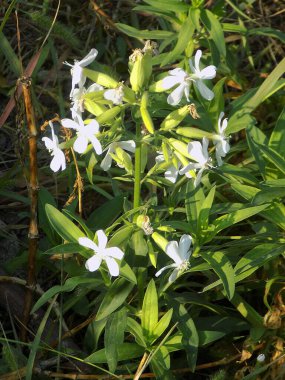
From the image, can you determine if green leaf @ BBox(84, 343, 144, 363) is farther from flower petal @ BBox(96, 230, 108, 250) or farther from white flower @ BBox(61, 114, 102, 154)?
white flower @ BBox(61, 114, 102, 154)

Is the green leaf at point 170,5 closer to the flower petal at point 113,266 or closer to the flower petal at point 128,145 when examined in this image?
the flower petal at point 128,145

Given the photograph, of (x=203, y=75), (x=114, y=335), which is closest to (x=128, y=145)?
(x=203, y=75)

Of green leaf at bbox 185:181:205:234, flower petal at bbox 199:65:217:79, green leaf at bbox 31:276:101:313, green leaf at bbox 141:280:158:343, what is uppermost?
flower petal at bbox 199:65:217:79

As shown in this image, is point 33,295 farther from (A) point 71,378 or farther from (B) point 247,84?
(B) point 247,84

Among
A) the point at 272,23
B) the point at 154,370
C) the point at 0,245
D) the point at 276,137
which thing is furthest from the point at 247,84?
the point at 154,370

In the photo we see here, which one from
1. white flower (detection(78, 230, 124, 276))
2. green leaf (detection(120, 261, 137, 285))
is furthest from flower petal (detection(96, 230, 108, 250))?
green leaf (detection(120, 261, 137, 285))

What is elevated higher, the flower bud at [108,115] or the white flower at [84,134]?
the flower bud at [108,115]

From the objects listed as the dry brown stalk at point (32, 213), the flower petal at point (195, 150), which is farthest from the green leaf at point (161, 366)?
the flower petal at point (195, 150)
